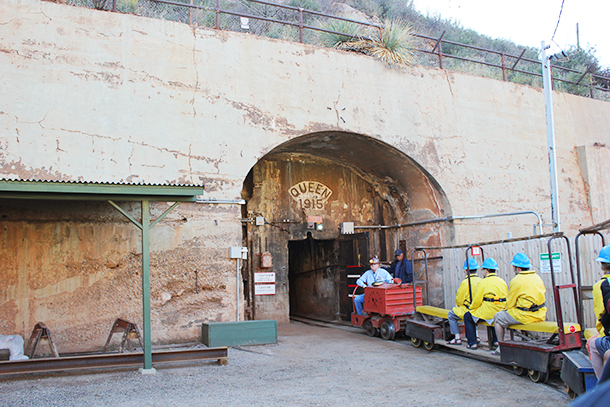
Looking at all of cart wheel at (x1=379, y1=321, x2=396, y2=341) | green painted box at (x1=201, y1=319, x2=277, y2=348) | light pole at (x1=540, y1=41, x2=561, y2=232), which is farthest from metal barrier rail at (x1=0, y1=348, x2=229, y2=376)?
light pole at (x1=540, y1=41, x2=561, y2=232)

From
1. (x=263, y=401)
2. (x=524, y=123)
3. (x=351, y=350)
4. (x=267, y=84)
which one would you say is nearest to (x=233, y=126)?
(x=267, y=84)

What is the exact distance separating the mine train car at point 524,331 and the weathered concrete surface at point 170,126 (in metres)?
2.57

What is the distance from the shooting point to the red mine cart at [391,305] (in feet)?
34.7

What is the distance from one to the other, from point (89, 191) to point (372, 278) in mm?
Result: 7061

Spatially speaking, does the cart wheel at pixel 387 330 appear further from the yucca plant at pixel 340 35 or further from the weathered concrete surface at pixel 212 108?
the yucca plant at pixel 340 35

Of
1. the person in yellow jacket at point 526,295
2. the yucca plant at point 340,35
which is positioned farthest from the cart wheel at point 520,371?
the yucca plant at point 340,35

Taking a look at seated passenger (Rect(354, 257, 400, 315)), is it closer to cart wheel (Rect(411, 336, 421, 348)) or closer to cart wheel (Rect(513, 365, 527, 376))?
cart wheel (Rect(411, 336, 421, 348))

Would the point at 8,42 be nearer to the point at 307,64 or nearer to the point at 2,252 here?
the point at 2,252

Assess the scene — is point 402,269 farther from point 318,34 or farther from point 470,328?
point 318,34

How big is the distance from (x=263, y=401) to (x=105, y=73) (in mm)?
7247

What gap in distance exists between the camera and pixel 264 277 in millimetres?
13195

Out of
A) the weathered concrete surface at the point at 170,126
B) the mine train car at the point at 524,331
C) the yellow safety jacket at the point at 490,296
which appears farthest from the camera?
the weathered concrete surface at the point at 170,126

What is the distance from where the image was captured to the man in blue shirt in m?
11.7

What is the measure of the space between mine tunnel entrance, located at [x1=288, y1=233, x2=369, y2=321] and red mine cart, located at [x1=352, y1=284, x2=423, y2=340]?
1952 millimetres
